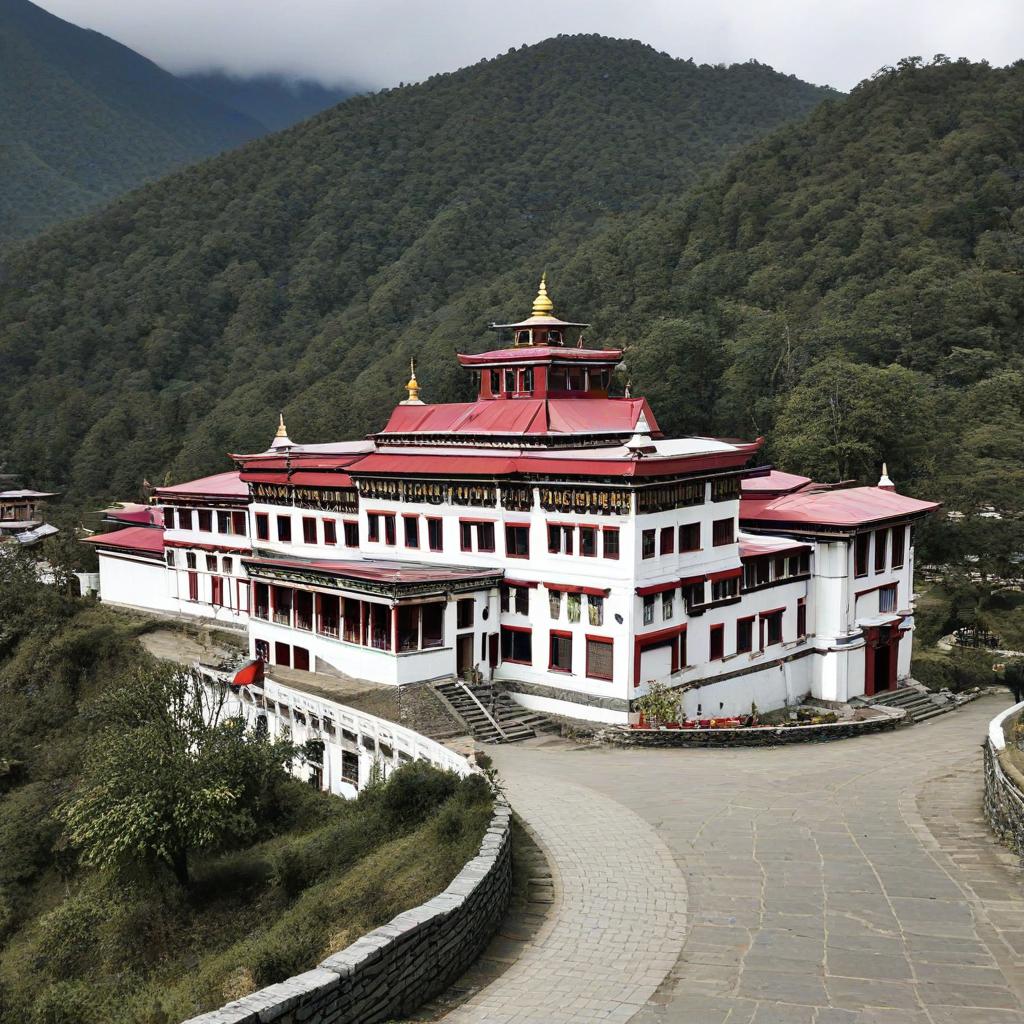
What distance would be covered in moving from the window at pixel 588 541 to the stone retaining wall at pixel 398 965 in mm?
15482

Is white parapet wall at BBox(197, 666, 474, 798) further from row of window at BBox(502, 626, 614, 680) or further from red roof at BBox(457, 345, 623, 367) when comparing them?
red roof at BBox(457, 345, 623, 367)

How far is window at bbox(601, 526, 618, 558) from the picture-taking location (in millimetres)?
30297

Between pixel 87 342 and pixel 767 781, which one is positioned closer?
pixel 767 781

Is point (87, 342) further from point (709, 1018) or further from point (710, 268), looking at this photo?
point (709, 1018)

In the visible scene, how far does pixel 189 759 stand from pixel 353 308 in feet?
298

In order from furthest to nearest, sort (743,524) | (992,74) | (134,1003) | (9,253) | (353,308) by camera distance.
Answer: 1. (9,253)
2. (353,308)
3. (992,74)
4. (743,524)
5. (134,1003)

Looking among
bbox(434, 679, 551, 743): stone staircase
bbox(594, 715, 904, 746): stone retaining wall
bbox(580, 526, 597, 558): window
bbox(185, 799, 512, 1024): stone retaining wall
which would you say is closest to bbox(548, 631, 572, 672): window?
bbox(434, 679, 551, 743): stone staircase

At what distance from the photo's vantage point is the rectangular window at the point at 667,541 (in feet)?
101

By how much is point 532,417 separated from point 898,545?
38.9ft

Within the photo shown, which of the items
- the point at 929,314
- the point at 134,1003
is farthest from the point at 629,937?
the point at 929,314

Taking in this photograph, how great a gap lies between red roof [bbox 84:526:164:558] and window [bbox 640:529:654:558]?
938 inches

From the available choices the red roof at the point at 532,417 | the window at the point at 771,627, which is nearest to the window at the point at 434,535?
the red roof at the point at 532,417

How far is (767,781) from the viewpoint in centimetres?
2433

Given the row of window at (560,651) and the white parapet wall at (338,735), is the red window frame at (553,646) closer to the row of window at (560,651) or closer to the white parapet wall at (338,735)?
the row of window at (560,651)
